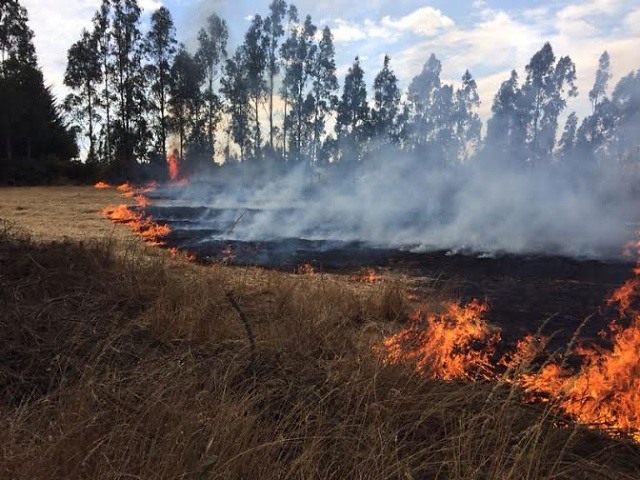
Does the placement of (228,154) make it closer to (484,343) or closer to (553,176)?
(553,176)

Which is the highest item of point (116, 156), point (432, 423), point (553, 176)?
point (116, 156)

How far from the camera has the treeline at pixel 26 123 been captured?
30.9 metres

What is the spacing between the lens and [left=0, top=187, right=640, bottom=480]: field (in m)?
2.42

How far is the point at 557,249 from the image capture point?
43.7 ft

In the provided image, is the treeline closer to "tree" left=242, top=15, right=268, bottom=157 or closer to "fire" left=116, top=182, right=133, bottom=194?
"fire" left=116, top=182, right=133, bottom=194

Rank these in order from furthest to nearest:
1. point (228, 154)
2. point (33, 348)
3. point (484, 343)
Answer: point (228, 154) < point (484, 343) < point (33, 348)

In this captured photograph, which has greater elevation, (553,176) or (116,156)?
(116,156)

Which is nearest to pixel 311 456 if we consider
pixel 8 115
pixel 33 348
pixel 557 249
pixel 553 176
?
pixel 33 348

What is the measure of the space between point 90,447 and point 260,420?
0.98m

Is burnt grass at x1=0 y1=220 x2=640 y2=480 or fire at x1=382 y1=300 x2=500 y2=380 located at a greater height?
burnt grass at x1=0 y1=220 x2=640 y2=480

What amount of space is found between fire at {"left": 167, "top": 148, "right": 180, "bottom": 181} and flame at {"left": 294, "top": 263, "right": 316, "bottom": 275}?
2962cm

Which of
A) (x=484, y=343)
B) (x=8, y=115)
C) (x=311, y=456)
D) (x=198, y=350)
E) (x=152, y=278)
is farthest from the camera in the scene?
(x=8, y=115)

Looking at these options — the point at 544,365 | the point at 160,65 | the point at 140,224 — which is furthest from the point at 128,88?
the point at 544,365

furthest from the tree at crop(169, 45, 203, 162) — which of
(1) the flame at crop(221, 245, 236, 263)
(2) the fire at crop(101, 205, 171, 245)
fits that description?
(1) the flame at crop(221, 245, 236, 263)
